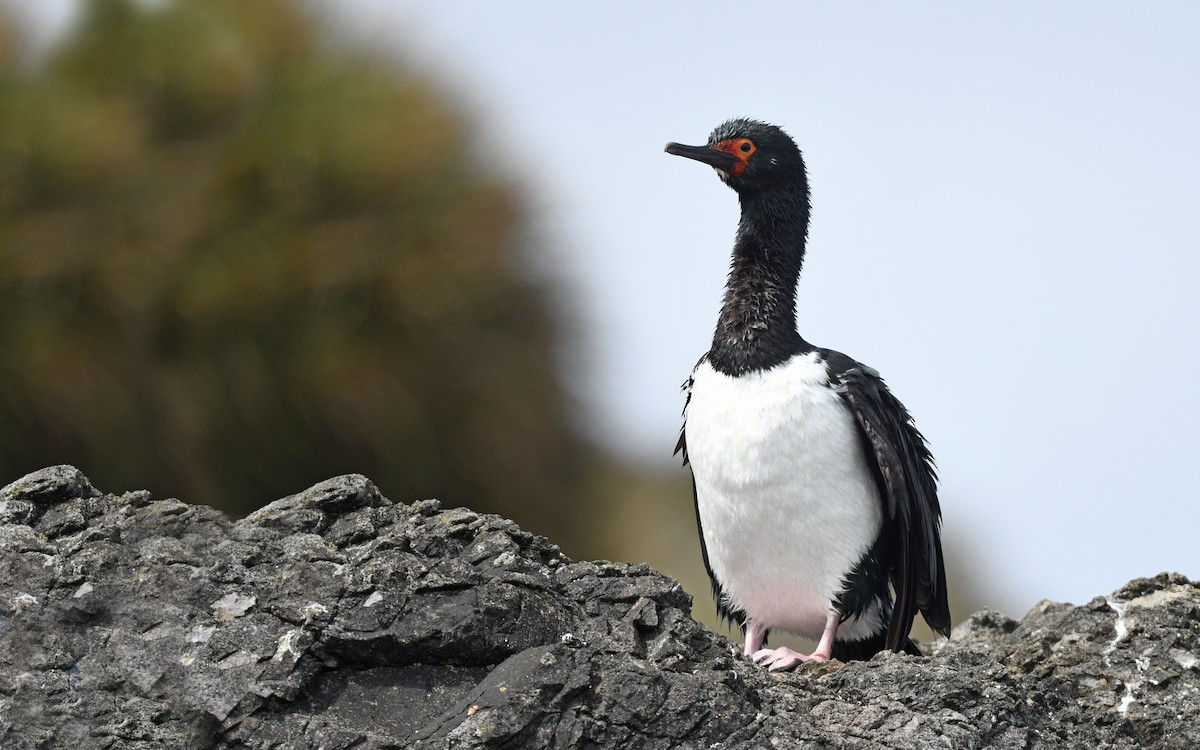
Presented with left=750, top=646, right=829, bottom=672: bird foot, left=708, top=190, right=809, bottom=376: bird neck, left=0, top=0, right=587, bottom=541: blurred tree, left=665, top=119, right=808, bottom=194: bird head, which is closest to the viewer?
left=750, top=646, right=829, bottom=672: bird foot

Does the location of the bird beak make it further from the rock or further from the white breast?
the rock

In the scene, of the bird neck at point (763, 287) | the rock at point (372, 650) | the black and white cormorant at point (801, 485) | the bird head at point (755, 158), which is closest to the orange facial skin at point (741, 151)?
the bird head at point (755, 158)

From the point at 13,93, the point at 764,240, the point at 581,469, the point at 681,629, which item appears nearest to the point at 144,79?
the point at 13,93

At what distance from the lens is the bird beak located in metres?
6.34

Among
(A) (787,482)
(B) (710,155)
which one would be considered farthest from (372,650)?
(B) (710,155)

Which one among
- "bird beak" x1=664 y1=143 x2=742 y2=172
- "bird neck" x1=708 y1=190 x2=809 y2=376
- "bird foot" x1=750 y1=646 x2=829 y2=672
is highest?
"bird beak" x1=664 y1=143 x2=742 y2=172

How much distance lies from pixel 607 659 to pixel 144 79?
472 inches

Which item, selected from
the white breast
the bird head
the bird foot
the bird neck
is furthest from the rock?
the bird head

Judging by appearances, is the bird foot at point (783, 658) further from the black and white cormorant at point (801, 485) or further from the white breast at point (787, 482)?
the white breast at point (787, 482)

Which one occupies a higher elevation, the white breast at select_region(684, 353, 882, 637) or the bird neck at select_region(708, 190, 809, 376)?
the bird neck at select_region(708, 190, 809, 376)

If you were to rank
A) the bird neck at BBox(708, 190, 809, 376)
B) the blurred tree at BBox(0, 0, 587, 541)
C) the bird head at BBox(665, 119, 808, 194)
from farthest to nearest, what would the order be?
the blurred tree at BBox(0, 0, 587, 541), the bird head at BBox(665, 119, 808, 194), the bird neck at BBox(708, 190, 809, 376)

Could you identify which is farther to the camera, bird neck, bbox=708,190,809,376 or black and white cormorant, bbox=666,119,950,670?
bird neck, bbox=708,190,809,376

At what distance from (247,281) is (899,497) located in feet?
31.2

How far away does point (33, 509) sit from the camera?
4.00 metres
